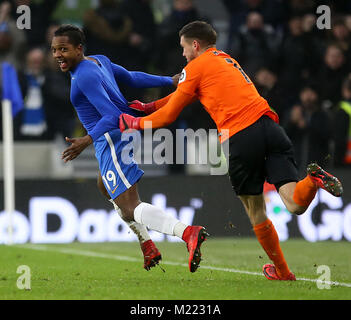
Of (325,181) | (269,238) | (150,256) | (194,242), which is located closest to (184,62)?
(150,256)

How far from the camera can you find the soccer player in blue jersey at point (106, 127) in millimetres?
6738

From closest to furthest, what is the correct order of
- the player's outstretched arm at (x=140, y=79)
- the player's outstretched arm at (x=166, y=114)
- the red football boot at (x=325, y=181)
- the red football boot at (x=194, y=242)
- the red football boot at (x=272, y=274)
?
1. the red football boot at (x=325, y=181)
2. the red football boot at (x=194, y=242)
3. the player's outstretched arm at (x=166, y=114)
4. the red football boot at (x=272, y=274)
5. the player's outstretched arm at (x=140, y=79)

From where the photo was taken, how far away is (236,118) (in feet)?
21.4

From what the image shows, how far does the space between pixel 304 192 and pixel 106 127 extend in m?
1.66

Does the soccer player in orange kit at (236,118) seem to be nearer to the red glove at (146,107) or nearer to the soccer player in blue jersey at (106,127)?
the soccer player in blue jersey at (106,127)

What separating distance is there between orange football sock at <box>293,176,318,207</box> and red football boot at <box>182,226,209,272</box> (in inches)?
29.6

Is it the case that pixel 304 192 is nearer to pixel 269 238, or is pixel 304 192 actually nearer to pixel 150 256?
pixel 269 238

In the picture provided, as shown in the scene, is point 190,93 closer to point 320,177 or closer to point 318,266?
point 320,177

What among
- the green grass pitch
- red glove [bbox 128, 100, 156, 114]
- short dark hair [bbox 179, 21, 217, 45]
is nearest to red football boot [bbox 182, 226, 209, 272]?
the green grass pitch

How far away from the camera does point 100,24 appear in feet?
43.6

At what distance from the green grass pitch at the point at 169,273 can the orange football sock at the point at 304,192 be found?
0.65 meters

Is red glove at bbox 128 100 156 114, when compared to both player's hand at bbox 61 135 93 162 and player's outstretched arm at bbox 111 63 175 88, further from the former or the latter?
player's hand at bbox 61 135 93 162

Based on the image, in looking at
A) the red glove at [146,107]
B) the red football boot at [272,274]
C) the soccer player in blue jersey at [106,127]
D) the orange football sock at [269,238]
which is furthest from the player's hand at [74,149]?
the red football boot at [272,274]
